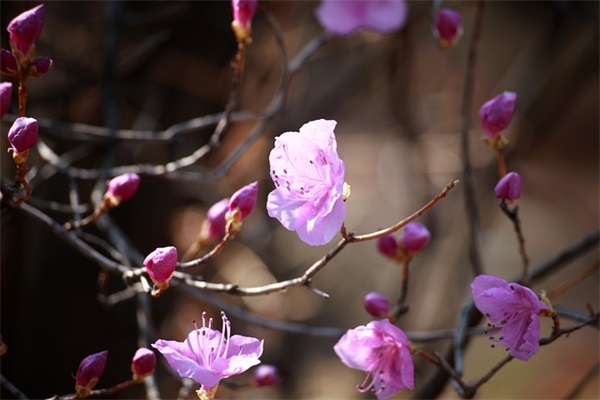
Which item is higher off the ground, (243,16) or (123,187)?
(243,16)

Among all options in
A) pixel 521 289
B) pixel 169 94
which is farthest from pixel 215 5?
pixel 521 289

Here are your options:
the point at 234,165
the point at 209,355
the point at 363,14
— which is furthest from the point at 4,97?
the point at 234,165

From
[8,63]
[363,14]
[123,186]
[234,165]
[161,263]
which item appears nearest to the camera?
[161,263]

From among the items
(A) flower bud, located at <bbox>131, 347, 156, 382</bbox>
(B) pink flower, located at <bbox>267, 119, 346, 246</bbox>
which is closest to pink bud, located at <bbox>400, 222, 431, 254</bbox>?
(B) pink flower, located at <bbox>267, 119, 346, 246</bbox>

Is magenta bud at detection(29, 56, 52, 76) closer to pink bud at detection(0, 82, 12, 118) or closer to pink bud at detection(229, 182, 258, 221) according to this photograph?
pink bud at detection(0, 82, 12, 118)

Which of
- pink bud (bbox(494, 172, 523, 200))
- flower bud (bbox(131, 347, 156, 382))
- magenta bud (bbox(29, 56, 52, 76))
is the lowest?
flower bud (bbox(131, 347, 156, 382))

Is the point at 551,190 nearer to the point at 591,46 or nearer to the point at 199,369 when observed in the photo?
the point at 591,46

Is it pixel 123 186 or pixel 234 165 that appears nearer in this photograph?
pixel 123 186

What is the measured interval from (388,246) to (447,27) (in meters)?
0.53

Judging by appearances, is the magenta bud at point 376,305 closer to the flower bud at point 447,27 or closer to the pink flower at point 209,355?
the pink flower at point 209,355

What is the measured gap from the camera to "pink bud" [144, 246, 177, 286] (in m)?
1.01

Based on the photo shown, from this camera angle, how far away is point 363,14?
195 centimetres

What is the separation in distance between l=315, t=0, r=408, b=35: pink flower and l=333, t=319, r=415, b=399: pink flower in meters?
0.93

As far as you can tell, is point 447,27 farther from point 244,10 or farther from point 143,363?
point 143,363
